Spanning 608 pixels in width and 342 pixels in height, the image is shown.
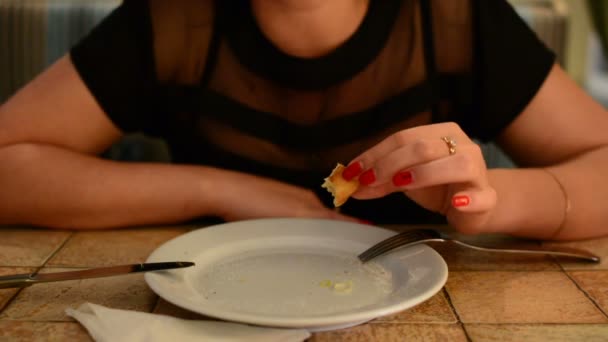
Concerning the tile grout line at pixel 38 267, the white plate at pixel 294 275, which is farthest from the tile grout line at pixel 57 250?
the white plate at pixel 294 275

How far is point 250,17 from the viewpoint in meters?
1.20

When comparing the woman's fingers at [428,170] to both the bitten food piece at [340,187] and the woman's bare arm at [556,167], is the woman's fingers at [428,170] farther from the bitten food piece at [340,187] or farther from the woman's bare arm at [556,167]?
the woman's bare arm at [556,167]

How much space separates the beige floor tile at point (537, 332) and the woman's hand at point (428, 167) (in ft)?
0.58

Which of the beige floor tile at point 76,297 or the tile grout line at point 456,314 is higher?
the tile grout line at point 456,314

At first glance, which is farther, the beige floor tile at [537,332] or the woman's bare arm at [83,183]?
the woman's bare arm at [83,183]

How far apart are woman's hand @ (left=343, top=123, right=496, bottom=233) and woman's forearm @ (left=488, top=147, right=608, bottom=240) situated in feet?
0.38

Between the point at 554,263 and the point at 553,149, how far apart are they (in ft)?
1.04

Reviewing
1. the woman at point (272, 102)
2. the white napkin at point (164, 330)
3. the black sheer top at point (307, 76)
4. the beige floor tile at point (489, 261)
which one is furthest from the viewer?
the black sheer top at point (307, 76)

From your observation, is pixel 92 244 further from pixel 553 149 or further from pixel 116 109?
pixel 553 149

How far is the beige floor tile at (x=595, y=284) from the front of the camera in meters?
0.74

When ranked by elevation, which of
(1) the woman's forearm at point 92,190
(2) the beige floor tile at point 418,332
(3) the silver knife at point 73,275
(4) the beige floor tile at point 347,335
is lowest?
(1) the woman's forearm at point 92,190

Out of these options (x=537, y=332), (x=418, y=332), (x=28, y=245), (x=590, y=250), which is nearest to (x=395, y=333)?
(x=418, y=332)

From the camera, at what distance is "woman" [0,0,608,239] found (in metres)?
1.05

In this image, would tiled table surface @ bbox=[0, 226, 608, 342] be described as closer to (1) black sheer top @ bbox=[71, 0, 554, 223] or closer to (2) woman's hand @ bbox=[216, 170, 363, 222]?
(2) woman's hand @ bbox=[216, 170, 363, 222]
